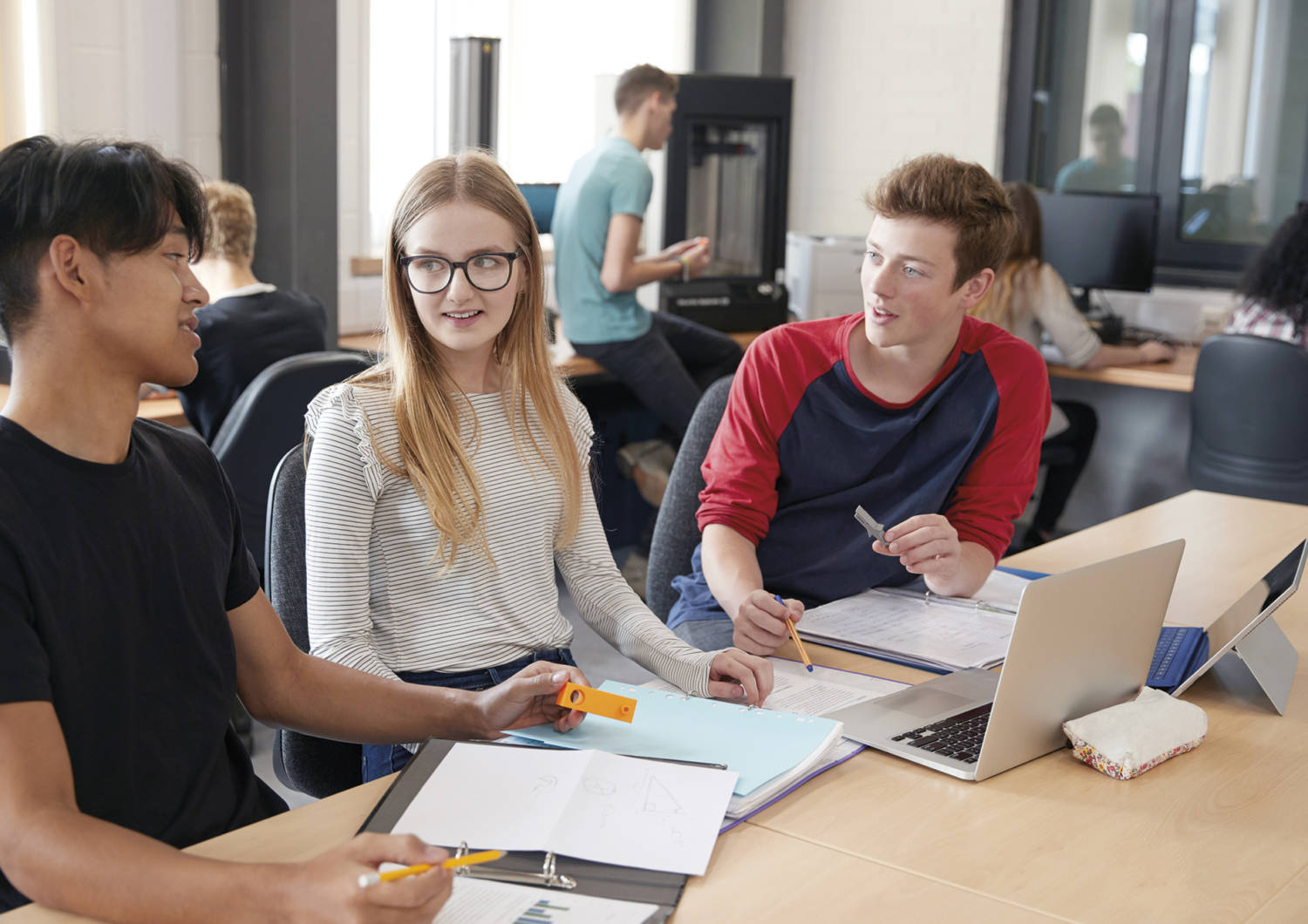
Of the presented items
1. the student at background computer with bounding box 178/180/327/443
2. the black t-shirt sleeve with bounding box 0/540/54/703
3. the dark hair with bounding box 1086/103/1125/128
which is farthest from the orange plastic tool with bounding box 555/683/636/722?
the dark hair with bounding box 1086/103/1125/128

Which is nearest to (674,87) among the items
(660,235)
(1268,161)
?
(660,235)

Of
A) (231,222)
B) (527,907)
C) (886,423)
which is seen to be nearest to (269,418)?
(231,222)

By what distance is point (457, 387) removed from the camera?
161 cm

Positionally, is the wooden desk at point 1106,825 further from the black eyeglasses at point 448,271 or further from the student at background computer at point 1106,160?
the student at background computer at point 1106,160

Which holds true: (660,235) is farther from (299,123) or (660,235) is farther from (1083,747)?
(1083,747)

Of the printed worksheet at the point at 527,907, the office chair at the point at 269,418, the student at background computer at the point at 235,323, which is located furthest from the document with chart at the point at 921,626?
the student at background computer at the point at 235,323

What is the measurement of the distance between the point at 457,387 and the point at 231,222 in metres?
1.63

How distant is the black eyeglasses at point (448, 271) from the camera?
60.7 inches

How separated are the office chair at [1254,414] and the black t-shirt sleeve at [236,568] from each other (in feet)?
9.80

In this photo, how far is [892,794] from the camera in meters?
1.20

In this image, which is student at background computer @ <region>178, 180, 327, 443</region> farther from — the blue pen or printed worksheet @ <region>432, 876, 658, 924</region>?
printed worksheet @ <region>432, 876, 658, 924</region>

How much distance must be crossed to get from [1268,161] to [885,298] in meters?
3.38

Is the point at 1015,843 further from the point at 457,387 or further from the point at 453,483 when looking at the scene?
the point at 457,387

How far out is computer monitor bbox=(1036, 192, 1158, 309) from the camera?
168 inches
